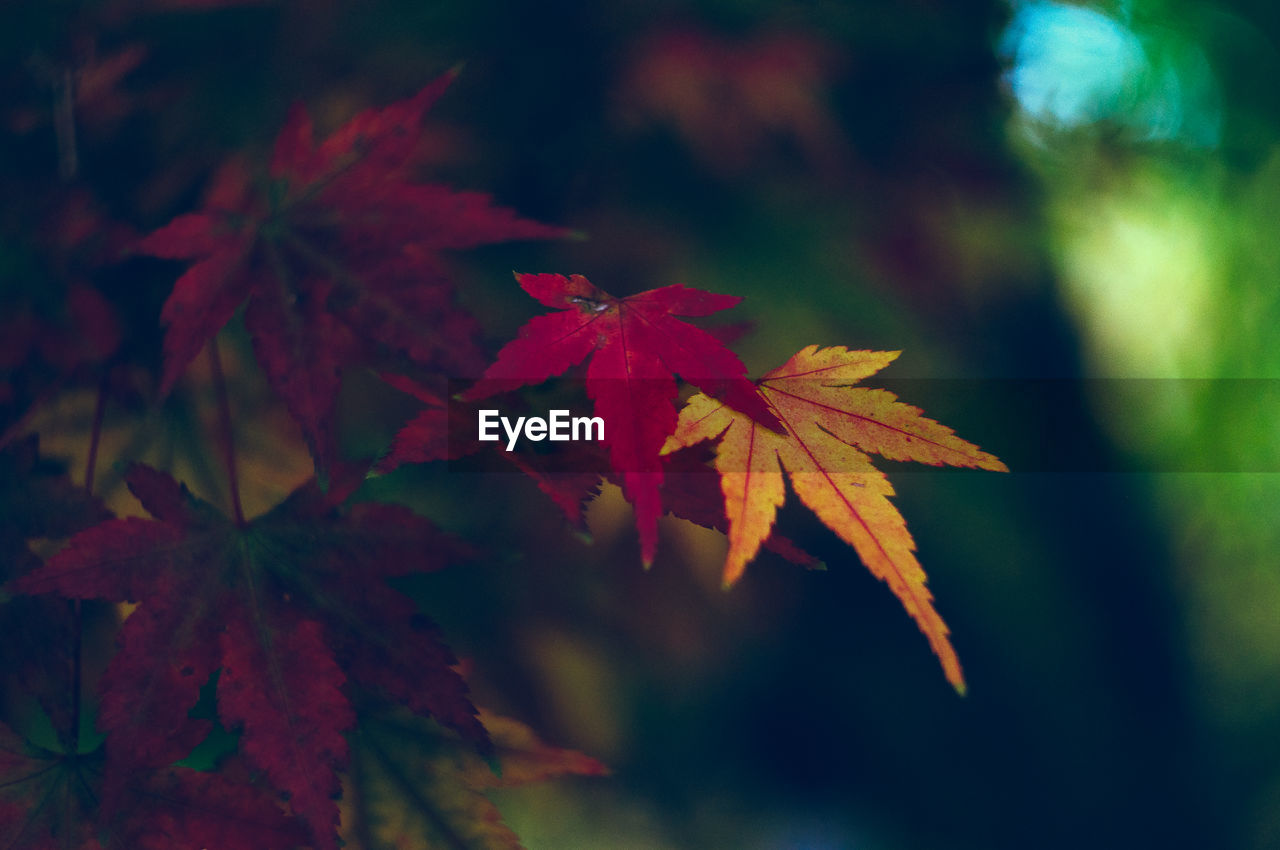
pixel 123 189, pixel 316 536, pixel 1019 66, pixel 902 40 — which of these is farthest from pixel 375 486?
pixel 1019 66

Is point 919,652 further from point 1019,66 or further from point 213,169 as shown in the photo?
point 213,169

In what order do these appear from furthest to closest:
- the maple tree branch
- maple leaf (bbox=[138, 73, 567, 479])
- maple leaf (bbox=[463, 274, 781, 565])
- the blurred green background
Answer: the blurred green background, the maple tree branch, maple leaf (bbox=[138, 73, 567, 479]), maple leaf (bbox=[463, 274, 781, 565])

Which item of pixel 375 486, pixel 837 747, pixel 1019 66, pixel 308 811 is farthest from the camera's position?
pixel 1019 66

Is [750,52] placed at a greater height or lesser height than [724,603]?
greater

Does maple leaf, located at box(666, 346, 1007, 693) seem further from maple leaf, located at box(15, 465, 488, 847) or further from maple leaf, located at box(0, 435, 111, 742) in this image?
maple leaf, located at box(0, 435, 111, 742)

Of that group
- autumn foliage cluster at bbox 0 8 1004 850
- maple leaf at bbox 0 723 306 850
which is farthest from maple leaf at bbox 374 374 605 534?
maple leaf at bbox 0 723 306 850

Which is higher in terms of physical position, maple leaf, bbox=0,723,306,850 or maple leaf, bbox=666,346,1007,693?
maple leaf, bbox=666,346,1007,693
